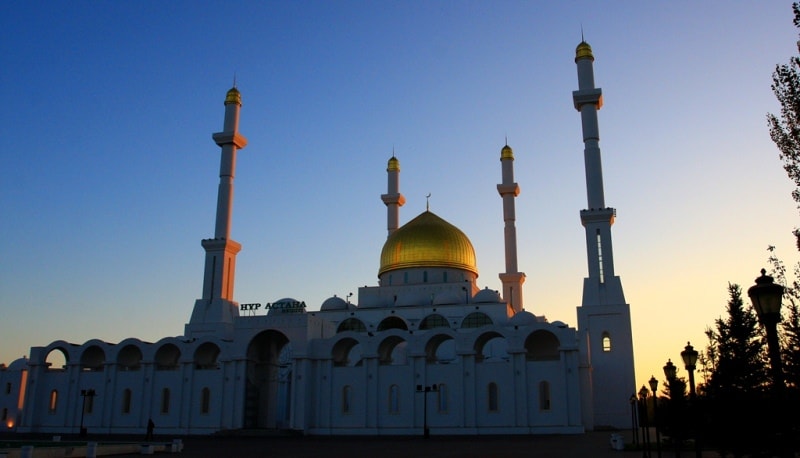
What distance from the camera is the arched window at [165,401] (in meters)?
46.9

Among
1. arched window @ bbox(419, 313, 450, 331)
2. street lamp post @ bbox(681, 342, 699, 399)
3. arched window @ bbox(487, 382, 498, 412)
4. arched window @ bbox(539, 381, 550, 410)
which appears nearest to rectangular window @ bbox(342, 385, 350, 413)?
arched window @ bbox(487, 382, 498, 412)

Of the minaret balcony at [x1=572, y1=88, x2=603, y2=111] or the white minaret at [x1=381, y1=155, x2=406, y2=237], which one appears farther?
the white minaret at [x1=381, y1=155, x2=406, y2=237]

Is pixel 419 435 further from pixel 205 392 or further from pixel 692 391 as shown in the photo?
pixel 692 391

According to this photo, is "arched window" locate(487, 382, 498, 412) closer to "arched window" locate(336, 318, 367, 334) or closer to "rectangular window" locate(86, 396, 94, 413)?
"arched window" locate(336, 318, 367, 334)

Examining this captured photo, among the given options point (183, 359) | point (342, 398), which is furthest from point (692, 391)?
point (183, 359)

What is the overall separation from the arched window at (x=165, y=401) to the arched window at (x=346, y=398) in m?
12.0

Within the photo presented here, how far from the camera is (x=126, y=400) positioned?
158ft

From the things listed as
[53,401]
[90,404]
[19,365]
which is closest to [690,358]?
[90,404]

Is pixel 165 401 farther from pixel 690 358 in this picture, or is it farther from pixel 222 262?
pixel 690 358

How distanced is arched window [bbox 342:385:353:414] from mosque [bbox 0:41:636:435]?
7cm

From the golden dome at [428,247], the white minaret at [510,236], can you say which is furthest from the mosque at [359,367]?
the white minaret at [510,236]

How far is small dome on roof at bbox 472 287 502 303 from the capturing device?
2167 inches

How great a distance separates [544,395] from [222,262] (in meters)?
25.0

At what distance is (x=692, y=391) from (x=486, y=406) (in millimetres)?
27659
